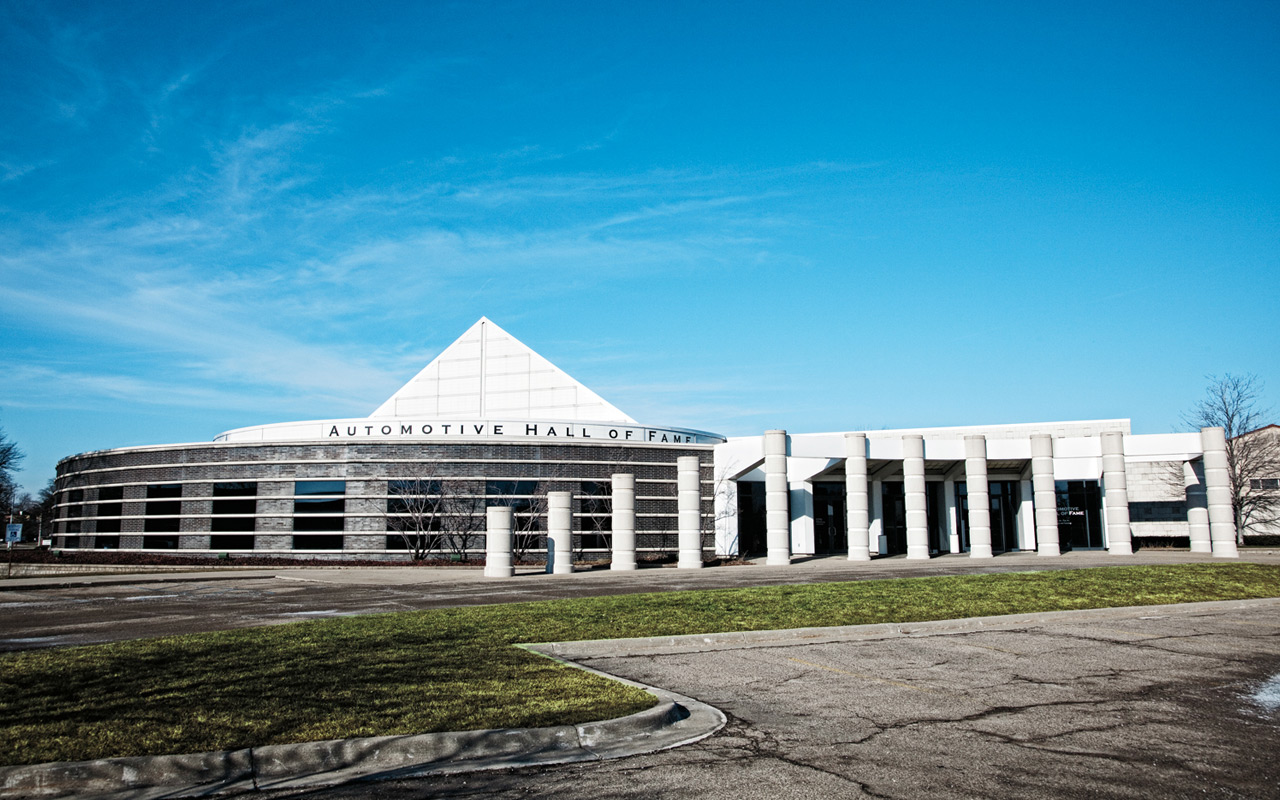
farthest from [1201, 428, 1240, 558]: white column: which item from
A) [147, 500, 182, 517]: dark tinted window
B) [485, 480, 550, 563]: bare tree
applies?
[147, 500, 182, 517]: dark tinted window

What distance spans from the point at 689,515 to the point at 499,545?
805 cm

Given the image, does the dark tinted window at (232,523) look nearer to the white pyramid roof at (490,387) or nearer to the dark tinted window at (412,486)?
the dark tinted window at (412,486)

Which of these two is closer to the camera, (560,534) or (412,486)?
(560,534)

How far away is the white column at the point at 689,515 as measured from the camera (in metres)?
33.3

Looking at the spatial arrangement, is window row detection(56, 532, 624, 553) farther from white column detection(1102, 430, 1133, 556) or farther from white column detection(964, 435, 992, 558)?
white column detection(1102, 430, 1133, 556)

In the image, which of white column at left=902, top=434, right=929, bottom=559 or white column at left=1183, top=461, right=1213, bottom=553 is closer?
white column at left=902, top=434, right=929, bottom=559

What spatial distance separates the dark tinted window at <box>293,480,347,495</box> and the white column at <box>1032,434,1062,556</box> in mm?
30460

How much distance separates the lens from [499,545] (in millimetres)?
29406

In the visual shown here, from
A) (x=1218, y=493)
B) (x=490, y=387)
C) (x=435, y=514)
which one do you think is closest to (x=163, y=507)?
(x=435, y=514)

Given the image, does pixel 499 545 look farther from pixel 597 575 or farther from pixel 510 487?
pixel 510 487

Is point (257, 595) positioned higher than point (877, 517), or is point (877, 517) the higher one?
point (877, 517)

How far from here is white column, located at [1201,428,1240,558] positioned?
3353 cm

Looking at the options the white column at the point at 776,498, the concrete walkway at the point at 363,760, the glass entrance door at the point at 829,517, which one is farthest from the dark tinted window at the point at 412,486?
the concrete walkway at the point at 363,760

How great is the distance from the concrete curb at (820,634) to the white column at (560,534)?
20.3 metres
